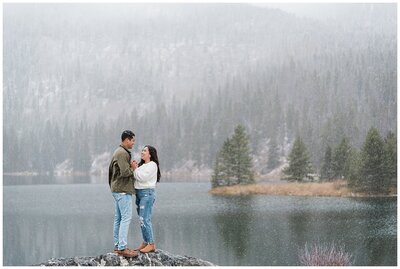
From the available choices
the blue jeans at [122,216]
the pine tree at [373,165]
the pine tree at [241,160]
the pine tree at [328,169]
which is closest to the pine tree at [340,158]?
the pine tree at [328,169]

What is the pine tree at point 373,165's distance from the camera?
45219mm

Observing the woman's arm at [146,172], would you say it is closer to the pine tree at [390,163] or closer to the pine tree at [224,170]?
the pine tree at [390,163]

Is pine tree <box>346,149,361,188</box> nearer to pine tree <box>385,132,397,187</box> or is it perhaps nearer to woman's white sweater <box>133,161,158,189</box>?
pine tree <box>385,132,397,187</box>

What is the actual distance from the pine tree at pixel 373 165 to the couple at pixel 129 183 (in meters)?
36.8

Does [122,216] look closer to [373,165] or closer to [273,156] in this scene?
[373,165]

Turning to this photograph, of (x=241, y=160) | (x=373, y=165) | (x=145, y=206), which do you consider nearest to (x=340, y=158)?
(x=241, y=160)

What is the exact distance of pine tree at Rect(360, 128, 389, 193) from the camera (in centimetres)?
4522

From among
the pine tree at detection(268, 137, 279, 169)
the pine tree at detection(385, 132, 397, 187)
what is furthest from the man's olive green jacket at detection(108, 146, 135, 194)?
the pine tree at detection(268, 137, 279, 169)

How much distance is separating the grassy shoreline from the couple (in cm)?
3742

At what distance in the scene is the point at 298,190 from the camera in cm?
4903

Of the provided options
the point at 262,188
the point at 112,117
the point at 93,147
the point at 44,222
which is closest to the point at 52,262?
the point at 44,222

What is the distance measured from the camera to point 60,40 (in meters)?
174

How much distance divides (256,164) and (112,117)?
57.5 m

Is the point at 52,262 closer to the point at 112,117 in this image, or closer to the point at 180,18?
the point at 112,117
